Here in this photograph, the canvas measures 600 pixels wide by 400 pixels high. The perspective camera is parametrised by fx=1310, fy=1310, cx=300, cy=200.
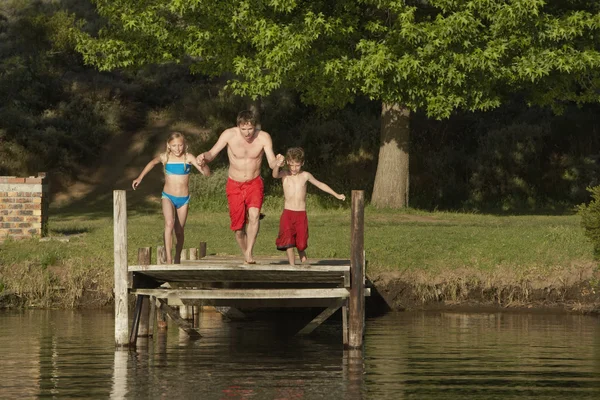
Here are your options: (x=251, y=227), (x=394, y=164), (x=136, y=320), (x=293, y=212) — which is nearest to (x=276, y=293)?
(x=251, y=227)

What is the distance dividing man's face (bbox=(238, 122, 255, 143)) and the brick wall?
8.63 metres

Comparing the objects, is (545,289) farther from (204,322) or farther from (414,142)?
(414,142)

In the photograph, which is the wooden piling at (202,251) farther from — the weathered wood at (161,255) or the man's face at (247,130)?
the man's face at (247,130)

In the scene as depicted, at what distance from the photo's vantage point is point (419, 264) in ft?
74.9

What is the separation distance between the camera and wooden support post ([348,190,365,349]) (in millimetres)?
17312

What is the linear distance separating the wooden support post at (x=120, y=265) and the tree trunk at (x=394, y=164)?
643 inches

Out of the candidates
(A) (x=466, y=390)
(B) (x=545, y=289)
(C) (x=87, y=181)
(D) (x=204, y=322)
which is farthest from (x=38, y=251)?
(C) (x=87, y=181)

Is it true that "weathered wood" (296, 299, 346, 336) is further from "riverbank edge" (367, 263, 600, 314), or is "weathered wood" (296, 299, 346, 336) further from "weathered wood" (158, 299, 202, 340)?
"riverbank edge" (367, 263, 600, 314)

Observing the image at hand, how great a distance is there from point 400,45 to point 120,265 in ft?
45.3

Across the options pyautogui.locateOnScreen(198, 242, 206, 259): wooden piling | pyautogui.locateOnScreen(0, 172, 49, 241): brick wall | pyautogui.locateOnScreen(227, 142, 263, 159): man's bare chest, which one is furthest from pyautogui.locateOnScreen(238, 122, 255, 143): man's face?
pyautogui.locateOnScreen(0, 172, 49, 241): brick wall

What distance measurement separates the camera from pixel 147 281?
63.2ft

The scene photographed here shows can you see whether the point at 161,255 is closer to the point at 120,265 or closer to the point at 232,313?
the point at 120,265

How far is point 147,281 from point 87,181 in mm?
21964

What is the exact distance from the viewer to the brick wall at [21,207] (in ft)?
81.9
